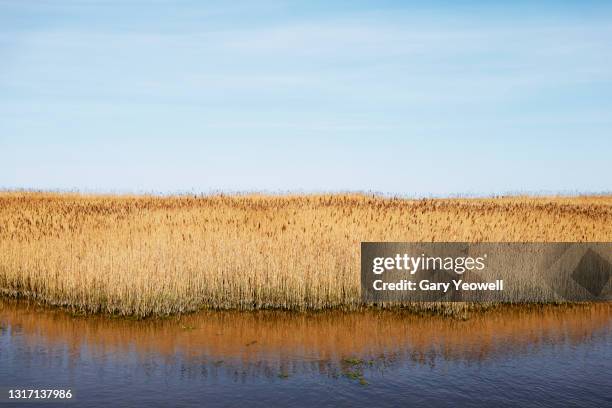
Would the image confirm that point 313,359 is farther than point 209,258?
No

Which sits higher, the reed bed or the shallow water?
the reed bed

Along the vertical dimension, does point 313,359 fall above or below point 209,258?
below

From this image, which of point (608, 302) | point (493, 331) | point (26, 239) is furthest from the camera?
point (26, 239)

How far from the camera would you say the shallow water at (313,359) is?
742 cm

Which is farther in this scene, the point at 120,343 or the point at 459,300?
the point at 459,300

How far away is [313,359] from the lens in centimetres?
883

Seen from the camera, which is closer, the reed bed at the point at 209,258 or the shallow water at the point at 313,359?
the shallow water at the point at 313,359

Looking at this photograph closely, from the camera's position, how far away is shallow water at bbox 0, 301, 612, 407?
7.42 meters

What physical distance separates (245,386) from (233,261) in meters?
5.44

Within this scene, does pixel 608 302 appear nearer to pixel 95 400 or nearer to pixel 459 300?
pixel 459 300

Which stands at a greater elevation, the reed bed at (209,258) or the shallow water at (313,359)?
the reed bed at (209,258)

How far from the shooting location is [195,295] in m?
12.2

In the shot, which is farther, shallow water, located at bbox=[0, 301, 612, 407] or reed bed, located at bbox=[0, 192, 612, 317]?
reed bed, located at bbox=[0, 192, 612, 317]

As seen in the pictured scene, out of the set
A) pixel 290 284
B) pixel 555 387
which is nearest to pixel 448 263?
pixel 290 284
